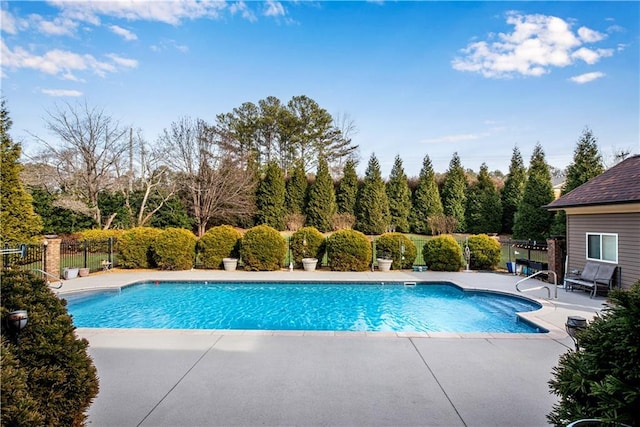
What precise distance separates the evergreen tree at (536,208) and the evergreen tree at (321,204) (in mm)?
11728

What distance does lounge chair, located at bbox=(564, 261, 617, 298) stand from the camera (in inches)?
350

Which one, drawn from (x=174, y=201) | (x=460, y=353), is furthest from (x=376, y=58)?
(x=174, y=201)

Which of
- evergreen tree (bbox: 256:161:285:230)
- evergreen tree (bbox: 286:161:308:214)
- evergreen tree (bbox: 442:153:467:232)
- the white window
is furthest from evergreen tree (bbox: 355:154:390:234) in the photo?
the white window

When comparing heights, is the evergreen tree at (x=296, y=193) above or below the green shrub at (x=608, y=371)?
above

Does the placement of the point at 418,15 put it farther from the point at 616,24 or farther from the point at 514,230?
the point at 514,230

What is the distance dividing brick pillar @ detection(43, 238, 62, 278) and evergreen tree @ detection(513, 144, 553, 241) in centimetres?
2192

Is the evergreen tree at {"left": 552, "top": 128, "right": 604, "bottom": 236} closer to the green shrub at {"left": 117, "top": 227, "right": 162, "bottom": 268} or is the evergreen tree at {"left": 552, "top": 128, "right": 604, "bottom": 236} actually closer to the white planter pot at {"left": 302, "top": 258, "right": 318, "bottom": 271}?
the white planter pot at {"left": 302, "top": 258, "right": 318, "bottom": 271}

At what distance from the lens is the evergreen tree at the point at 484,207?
935 inches

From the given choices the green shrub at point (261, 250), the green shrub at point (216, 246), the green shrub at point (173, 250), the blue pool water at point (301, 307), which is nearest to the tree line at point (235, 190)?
the green shrub at point (173, 250)

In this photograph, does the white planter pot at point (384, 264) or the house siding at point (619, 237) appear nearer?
the house siding at point (619, 237)

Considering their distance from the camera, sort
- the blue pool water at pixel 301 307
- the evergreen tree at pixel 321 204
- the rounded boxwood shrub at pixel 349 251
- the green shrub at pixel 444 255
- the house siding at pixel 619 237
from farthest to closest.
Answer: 1. the evergreen tree at pixel 321 204
2. the rounded boxwood shrub at pixel 349 251
3. the green shrub at pixel 444 255
4. the house siding at pixel 619 237
5. the blue pool water at pixel 301 307

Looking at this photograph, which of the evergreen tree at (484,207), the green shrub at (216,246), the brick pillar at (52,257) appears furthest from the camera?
the evergreen tree at (484,207)

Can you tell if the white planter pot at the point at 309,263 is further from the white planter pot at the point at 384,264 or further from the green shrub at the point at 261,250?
the white planter pot at the point at 384,264


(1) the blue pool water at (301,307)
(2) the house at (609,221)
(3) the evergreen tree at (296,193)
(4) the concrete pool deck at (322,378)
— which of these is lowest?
(1) the blue pool water at (301,307)
